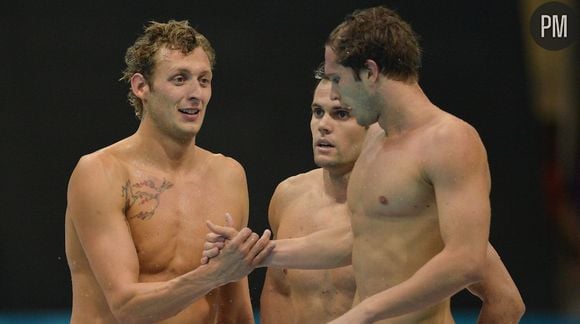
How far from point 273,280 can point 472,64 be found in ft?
8.85

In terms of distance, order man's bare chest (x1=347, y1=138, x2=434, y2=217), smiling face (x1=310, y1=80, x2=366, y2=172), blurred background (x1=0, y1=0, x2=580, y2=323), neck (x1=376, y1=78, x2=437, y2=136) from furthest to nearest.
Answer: blurred background (x1=0, y1=0, x2=580, y2=323) < smiling face (x1=310, y1=80, x2=366, y2=172) < neck (x1=376, y1=78, x2=437, y2=136) < man's bare chest (x1=347, y1=138, x2=434, y2=217)

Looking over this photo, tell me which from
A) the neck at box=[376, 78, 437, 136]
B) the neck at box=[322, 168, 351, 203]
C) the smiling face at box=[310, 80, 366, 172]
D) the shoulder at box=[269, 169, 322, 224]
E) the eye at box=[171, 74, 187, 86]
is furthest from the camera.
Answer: the shoulder at box=[269, 169, 322, 224]

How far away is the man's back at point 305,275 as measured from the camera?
4289mm

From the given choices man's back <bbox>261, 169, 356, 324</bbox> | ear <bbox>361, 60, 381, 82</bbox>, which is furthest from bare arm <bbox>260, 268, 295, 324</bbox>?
ear <bbox>361, 60, 381, 82</bbox>

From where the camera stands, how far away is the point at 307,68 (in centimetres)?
661

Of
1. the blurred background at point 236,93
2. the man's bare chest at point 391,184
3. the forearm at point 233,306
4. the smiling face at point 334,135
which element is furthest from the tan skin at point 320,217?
the blurred background at point 236,93

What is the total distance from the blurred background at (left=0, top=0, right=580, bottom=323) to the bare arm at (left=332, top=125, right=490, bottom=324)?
326 centimetres

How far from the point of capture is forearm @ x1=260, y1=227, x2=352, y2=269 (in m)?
3.97

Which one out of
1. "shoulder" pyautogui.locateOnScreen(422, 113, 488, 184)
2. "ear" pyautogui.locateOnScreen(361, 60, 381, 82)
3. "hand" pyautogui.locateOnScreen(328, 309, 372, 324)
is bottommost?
"hand" pyautogui.locateOnScreen(328, 309, 372, 324)

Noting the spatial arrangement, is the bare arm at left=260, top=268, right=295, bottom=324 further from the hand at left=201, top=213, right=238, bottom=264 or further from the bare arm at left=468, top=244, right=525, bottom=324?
the bare arm at left=468, top=244, right=525, bottom=324

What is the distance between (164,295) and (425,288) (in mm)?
1094

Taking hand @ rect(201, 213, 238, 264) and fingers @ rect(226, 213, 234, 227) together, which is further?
fingers @ rect(226, 213, 234, 227)

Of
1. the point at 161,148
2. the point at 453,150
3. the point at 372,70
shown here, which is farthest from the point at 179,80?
the point at 453,150

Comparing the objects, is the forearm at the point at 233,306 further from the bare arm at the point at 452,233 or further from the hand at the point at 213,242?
the bare arm at the point at 452,233
